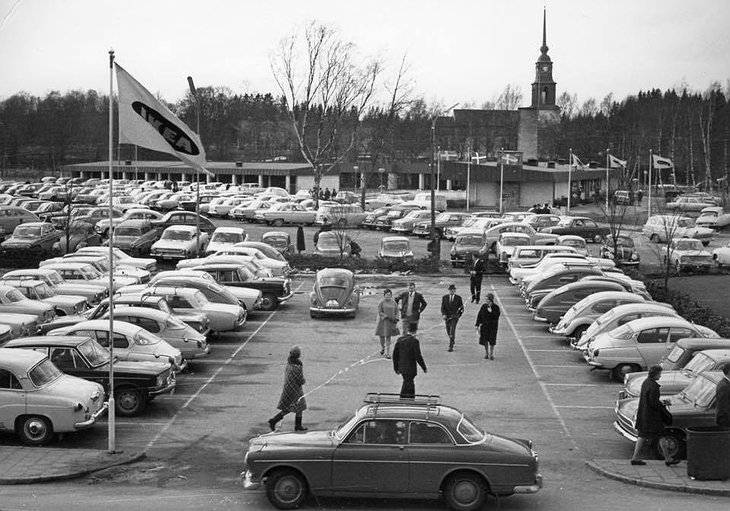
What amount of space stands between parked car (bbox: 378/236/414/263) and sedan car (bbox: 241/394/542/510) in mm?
30322

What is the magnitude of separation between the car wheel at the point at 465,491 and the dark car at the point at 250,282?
1944cm

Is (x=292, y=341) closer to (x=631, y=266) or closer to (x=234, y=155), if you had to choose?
(x=631, y=266)

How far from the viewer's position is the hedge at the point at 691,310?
2781 centimetres

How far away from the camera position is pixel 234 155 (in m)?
138

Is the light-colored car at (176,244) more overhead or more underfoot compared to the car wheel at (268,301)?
more overhead

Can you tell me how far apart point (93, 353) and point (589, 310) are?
12998 millimetres

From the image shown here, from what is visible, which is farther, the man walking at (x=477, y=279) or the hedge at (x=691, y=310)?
the man walking at (x=477, y=279)

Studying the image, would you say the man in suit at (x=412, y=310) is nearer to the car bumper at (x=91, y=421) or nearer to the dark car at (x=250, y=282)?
the dark car at (x=250, y=282)

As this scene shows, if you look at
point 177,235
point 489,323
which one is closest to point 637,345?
point 489,323

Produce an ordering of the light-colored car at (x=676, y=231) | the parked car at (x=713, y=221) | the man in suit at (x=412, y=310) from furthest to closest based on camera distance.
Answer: the parked car at (x=713, y=221) → the light-colored car at (x=676, y=231) → the man in suit at (x=412, y=310)

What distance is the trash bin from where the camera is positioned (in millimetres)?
15016

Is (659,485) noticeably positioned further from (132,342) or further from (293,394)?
(132,342)

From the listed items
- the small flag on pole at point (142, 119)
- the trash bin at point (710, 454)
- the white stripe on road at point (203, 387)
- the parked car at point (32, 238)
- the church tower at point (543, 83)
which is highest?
the church tower at point (543, 83)

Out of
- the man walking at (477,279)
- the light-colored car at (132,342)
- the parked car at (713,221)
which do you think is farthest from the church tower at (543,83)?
the light-colored car at (132,342)
